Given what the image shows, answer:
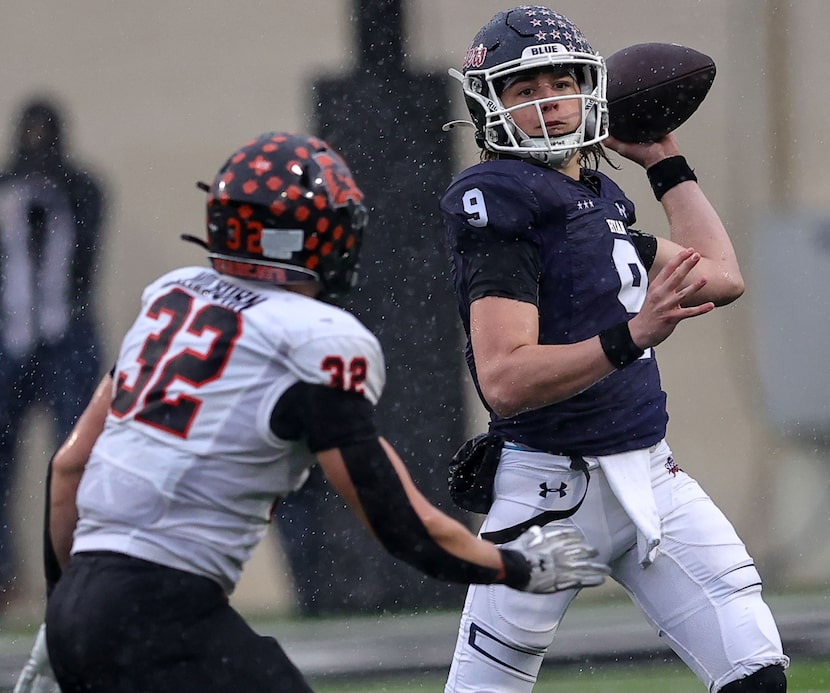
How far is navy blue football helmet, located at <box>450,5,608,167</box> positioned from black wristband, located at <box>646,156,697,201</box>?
287 millimetres

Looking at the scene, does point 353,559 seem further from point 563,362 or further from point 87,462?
point 87,462

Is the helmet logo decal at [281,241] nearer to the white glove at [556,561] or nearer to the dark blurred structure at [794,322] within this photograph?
the white glove at [556,561]

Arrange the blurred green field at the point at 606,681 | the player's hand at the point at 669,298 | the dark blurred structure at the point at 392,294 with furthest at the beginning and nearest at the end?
the dark blurred structure at the point at 392,294, the blurred green field at the point at 606,681, the player's hand at the point at 669,298

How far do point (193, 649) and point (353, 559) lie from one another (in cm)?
349

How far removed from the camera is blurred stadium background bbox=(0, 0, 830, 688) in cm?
562

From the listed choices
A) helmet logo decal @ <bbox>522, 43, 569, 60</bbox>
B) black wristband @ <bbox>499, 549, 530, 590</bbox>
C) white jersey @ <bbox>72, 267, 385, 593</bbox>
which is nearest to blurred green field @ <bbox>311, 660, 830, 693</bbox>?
helmet logo decal @ <bbox>522, 43, 569, 60</bbox>

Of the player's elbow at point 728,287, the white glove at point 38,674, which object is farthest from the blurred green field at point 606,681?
the white glove at point 38,674

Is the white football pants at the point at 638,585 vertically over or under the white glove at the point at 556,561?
under

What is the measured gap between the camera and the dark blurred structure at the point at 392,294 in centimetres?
560

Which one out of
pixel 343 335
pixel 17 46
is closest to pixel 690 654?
pixel 343 335

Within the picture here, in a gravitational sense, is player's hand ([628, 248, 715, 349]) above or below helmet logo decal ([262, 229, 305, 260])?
below

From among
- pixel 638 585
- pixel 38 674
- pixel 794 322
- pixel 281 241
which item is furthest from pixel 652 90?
pixel 794 322

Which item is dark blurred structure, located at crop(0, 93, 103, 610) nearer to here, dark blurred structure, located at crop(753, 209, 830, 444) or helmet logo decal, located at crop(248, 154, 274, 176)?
dark blurred structure, located at crop(753, 209, 830, 444)

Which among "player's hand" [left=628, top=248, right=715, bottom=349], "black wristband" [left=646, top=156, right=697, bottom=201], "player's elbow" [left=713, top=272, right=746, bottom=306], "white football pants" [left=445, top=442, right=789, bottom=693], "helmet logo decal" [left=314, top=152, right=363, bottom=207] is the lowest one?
"white football pants" [left=445, top=442, right=789, bottom=693]
